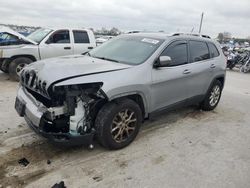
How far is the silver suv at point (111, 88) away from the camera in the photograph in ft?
11.7

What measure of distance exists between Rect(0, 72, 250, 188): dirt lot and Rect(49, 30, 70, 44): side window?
165 inches

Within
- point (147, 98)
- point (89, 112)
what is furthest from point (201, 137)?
point (89, 112)

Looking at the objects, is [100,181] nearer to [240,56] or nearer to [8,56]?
[8,56]

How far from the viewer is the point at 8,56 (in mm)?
8430

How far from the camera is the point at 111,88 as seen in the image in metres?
3.71

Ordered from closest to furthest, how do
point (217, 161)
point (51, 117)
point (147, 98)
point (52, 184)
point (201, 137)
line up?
point (52, 184) < point (51, 117) < point (217, 161) < point (147, 98) < point (201, 137)

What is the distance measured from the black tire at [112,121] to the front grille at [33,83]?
81 cm

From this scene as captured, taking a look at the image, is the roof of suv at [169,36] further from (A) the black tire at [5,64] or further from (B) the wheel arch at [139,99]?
(A) the black tire at [5,64]

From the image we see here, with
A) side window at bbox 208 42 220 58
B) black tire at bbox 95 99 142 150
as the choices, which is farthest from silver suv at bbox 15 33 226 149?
side window at bbox 208 42 220 58

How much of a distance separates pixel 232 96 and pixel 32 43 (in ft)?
21.5

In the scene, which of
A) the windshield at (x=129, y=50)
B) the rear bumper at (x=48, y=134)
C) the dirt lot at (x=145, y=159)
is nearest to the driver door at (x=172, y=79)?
the windshield at (x=129, y=50)

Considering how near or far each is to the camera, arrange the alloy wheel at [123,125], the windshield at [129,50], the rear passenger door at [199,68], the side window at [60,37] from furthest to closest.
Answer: the side window at [60,37] < the rear passenger door at [199,68] < the windshield at [129,50] < the alloy wheel at [123,125]

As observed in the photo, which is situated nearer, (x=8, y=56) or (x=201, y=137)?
(x=201, y=137)

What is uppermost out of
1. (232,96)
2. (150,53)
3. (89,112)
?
(150,53)
